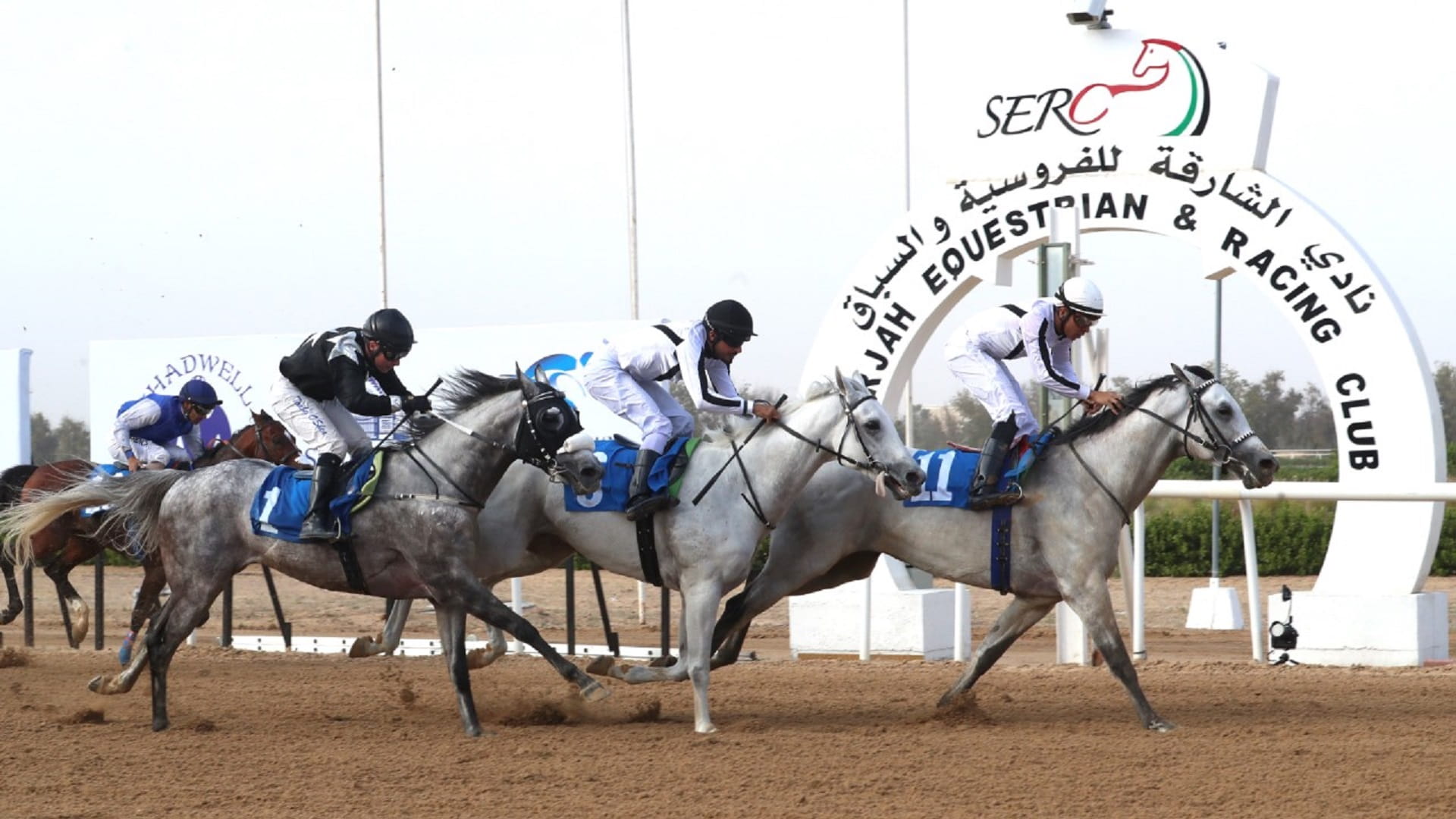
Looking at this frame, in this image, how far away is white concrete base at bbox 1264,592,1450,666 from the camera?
961 cm

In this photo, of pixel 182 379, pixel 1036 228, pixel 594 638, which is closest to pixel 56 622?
pixel 182 379

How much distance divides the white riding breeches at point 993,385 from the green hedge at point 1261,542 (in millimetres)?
11009

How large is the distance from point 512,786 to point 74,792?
1600 mm

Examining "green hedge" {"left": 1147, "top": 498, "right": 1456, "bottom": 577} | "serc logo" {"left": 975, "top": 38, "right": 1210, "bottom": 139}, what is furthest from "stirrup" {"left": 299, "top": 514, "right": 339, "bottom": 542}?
"green hedge" {"left": 1147, "top": 498, "right": 1456, "bottom": 577}

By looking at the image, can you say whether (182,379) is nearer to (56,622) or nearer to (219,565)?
(56,622)

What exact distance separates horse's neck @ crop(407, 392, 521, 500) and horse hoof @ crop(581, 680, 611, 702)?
98 cm

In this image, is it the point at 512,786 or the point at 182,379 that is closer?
the point at 512,786

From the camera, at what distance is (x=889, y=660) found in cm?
1091

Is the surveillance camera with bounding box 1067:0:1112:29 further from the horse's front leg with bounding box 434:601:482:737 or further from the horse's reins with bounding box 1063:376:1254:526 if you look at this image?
the horse's front leg with bounding box 434:601:482:737

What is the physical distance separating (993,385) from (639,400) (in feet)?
5.54

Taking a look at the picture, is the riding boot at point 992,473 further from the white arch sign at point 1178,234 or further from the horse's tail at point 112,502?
the horse's tail at point 112,502

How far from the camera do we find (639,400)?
7848 millimetres

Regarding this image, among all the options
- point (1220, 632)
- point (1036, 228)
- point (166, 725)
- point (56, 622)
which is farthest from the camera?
point (56, 622)

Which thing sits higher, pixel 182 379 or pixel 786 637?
pixel 182 379
